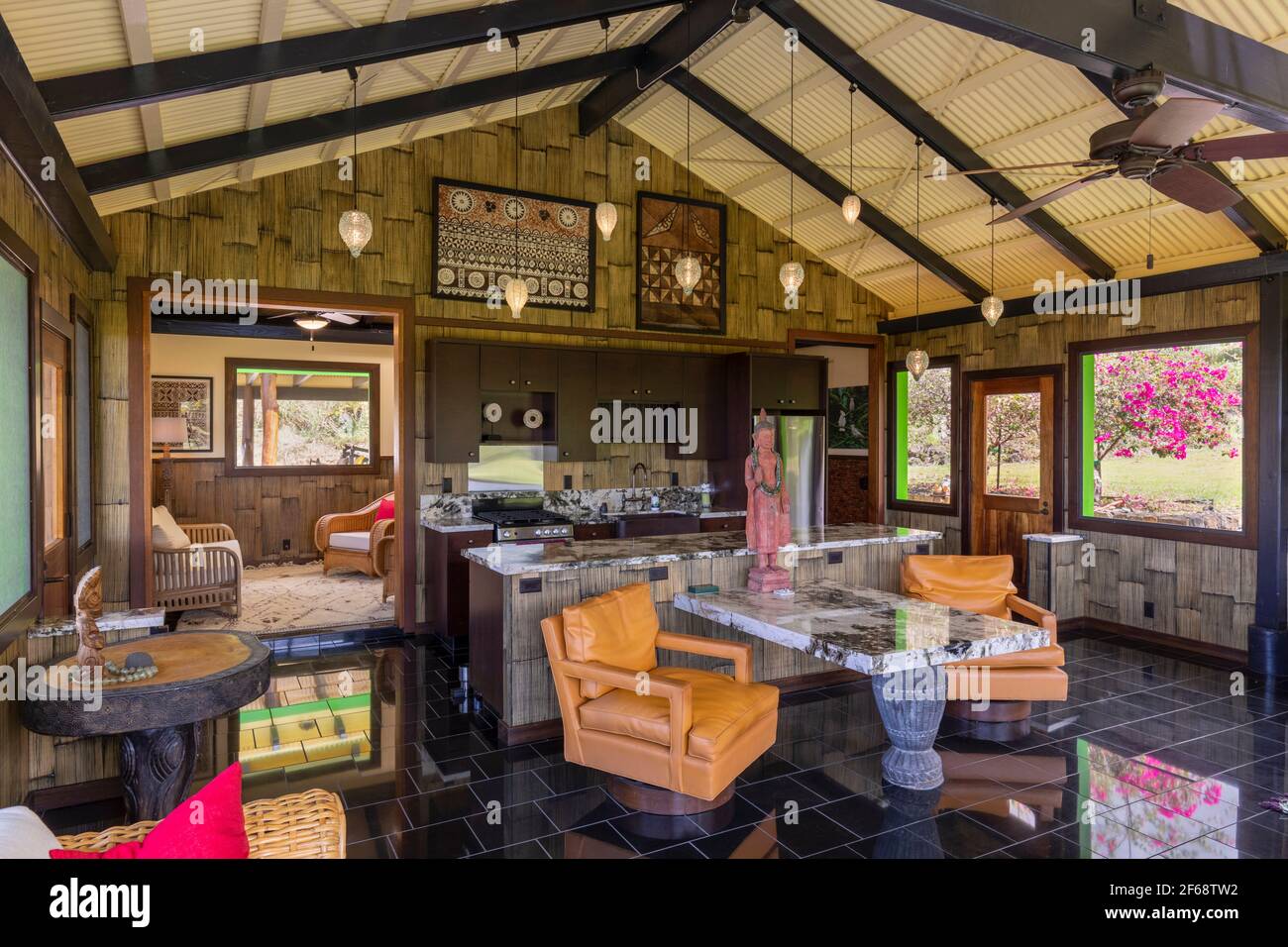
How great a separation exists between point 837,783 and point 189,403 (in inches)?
374

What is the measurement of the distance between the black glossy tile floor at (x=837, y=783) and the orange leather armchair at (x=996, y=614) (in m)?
0.20

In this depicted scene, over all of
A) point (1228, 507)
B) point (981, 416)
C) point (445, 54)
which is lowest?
point (1228, 507)

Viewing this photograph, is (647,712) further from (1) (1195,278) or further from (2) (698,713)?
(1) (1195,278)

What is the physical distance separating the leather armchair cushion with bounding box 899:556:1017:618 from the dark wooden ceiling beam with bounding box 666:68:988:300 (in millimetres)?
3852

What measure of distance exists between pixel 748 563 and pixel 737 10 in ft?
11.5

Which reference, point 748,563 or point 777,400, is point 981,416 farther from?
point 748,563

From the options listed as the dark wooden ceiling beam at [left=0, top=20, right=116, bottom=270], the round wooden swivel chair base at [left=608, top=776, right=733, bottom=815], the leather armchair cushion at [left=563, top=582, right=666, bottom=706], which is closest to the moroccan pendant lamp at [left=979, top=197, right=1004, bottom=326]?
the leather armchair cushion at [left=563, top=582, right=666, bottom=706]

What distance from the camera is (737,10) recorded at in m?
4.91

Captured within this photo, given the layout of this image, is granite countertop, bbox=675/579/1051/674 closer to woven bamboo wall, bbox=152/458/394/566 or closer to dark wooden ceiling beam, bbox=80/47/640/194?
dark wooden ceiling beam, bbox=80/47/640/194

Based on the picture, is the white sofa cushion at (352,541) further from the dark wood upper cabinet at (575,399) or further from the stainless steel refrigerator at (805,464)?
the stainless steel refrigerator at (805,464)

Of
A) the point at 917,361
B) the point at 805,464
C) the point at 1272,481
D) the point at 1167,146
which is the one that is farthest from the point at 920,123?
the point at 1272,481

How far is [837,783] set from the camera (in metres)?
3.79
